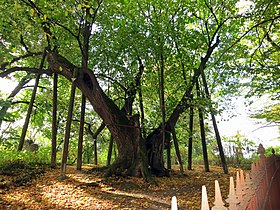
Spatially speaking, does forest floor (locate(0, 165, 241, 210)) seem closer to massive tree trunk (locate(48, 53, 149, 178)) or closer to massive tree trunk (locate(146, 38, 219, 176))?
massive tree trunk (locate(48, 53, 149, 178))

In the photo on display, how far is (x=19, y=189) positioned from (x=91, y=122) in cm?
810

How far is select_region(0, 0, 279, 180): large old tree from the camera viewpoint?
7461mm

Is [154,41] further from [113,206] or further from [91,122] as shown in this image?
[91,122]

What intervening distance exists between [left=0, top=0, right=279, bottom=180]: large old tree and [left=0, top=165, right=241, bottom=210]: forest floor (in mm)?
879

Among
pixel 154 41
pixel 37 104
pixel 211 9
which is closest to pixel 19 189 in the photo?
pixel 154 41

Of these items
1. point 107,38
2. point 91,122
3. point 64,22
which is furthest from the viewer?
point 91,122

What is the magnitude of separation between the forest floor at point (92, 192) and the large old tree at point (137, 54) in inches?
34.6

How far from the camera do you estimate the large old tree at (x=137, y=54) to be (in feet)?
24.5

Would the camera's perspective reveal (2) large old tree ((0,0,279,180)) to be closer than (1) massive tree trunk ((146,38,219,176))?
Yes

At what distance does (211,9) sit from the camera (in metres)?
9.05

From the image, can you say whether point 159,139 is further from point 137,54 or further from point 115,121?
point 137,54

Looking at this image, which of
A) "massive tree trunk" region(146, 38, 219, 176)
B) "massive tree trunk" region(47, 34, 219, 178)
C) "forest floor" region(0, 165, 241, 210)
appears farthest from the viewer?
Result: "massive tree trunk" region(146, 38, 219, 176)

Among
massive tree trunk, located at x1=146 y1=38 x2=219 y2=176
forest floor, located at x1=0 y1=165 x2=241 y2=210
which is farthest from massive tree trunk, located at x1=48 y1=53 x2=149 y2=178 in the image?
massive tree trunk, located at x1=146 y1=38 x2=219 y2=176

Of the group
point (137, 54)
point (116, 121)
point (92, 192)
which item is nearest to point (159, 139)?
point (116, 121)
